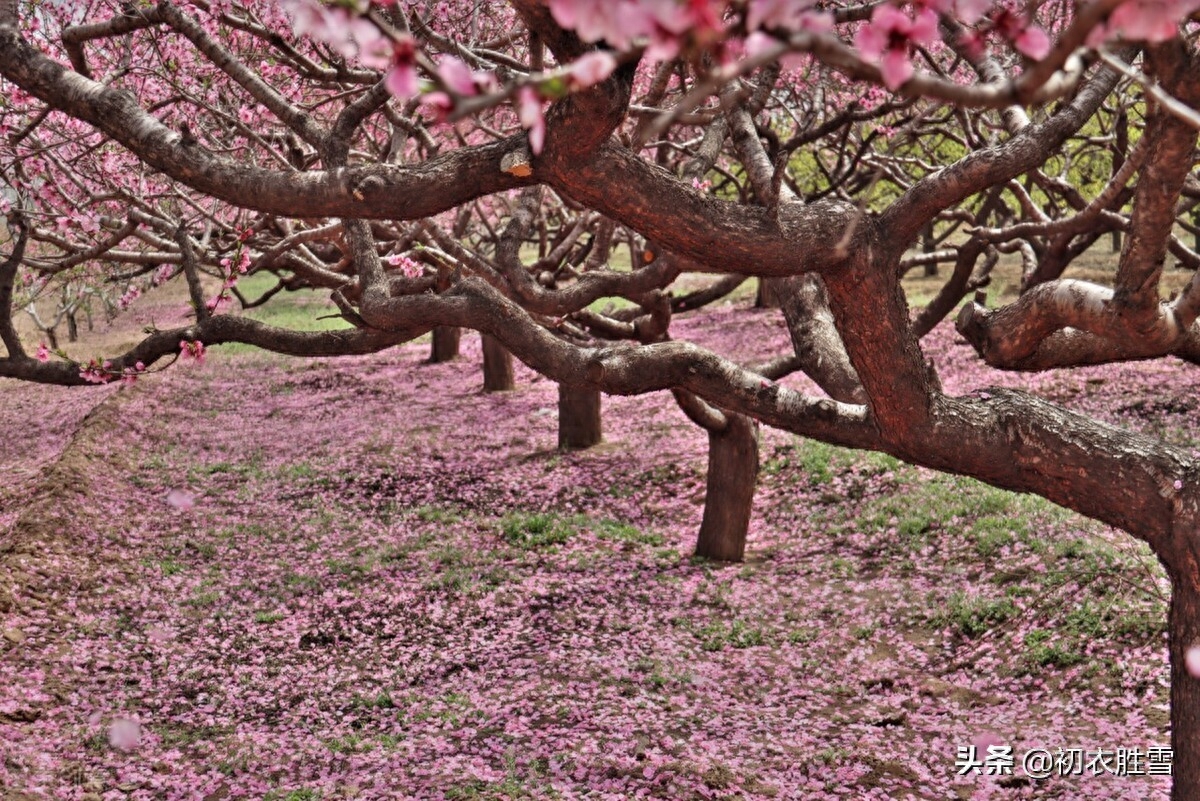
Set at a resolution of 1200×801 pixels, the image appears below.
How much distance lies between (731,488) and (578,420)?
5.30 metres

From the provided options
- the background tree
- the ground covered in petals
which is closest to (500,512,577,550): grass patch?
the ground covered in petals

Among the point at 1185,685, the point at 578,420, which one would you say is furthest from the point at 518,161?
the point at 578,420

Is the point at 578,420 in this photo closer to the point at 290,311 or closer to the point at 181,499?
the point at 181,499

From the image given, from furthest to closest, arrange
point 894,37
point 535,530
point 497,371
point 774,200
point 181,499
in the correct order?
point 497,371
point 181,499
point 535,530
point 774,200
point 894,37

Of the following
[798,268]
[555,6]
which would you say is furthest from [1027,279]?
[555,6]

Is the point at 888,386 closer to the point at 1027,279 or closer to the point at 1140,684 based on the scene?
the point at 1140,684

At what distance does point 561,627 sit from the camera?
1012cm

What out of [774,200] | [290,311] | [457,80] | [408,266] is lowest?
[457,80]

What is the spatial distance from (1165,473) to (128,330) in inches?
1524

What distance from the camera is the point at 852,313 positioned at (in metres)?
5.13

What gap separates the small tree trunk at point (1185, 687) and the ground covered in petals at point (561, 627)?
1377mm

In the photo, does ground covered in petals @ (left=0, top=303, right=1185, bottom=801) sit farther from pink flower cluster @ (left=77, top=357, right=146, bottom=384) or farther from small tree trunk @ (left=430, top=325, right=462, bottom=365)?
small tree trunk @ (left=430, top=325, right=462, bottom=365)

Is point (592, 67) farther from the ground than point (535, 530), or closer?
farther from the ground

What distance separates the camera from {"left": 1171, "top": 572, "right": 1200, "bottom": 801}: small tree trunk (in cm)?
486
